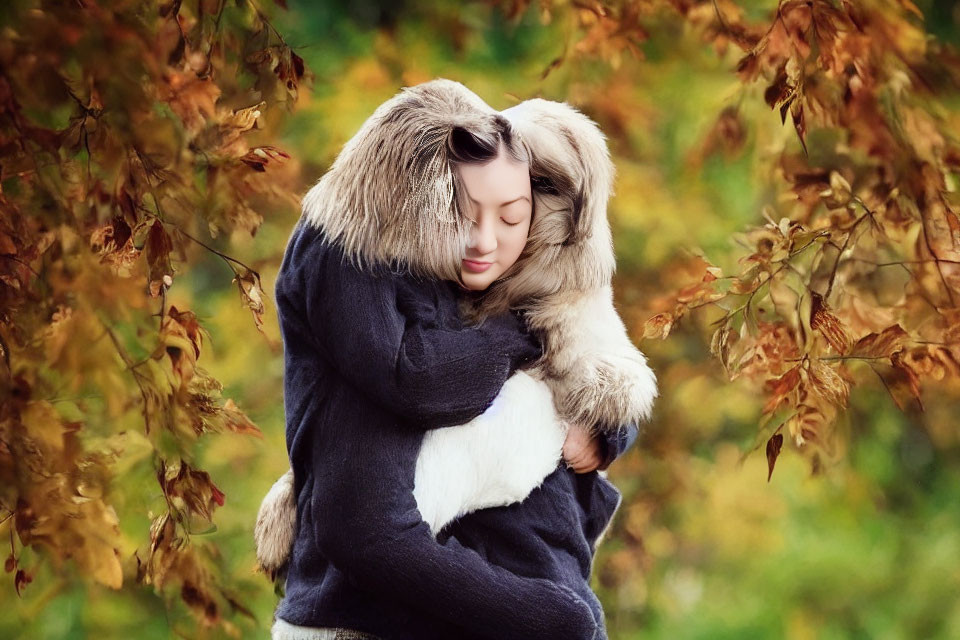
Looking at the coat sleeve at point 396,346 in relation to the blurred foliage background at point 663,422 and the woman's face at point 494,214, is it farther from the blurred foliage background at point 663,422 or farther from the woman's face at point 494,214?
the blurred foliage background at point 663,422

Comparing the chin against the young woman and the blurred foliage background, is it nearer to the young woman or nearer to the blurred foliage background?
the young woman

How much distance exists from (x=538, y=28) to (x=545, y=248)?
3.10 ft

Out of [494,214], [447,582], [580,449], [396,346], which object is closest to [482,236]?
[494,214]

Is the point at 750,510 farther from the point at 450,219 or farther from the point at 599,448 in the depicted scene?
the point at 450,219

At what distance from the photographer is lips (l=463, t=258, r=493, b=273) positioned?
4.96ft

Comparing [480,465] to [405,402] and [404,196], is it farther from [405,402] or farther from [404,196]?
[404,196]

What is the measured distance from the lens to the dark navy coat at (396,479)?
4.66ft

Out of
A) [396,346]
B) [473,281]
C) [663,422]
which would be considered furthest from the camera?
[663,422]

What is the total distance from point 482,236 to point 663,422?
1.08 m

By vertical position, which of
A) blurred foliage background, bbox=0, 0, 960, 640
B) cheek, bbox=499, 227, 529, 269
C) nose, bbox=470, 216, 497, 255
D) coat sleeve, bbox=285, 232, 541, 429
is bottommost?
blurred foliage background, bbox=0, 0, 960, 640

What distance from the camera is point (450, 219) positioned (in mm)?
1465

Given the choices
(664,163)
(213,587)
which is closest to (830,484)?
(664,163)

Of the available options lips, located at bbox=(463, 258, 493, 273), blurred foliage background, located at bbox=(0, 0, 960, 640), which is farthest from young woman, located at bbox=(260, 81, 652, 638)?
blurred foliage background, located at bbox=(0, 0, 960, 640)

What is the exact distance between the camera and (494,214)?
1500 millimetres
